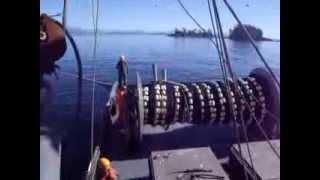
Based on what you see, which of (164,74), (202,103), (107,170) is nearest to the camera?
(107,170)

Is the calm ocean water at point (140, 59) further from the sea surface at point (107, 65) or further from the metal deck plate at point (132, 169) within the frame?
the metal deck plate at point (132, 169)

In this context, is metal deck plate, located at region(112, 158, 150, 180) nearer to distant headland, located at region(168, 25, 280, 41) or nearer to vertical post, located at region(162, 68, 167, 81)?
vertical post, located at region(162, 68, 167, 81)

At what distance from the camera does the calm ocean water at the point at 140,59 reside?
107 cm

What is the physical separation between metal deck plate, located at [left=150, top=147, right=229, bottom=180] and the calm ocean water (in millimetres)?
198

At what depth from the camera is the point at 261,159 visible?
43.1 inches

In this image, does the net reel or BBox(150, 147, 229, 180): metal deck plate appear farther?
the net reel

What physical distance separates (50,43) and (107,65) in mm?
150

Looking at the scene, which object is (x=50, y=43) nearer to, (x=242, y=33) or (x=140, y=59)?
(x=140, y=59)

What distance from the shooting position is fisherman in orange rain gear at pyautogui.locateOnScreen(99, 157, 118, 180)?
1024 millimetres

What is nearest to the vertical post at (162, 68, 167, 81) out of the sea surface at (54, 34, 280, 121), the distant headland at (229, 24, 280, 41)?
the sea surface at (54, 34, 280, 121)

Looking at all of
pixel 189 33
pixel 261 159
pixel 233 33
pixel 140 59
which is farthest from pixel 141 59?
pixel 261 159
